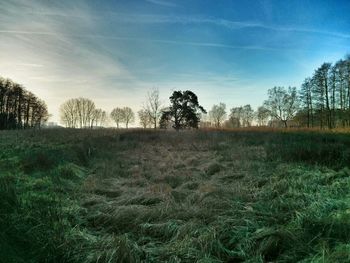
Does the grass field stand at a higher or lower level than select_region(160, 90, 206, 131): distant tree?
lower

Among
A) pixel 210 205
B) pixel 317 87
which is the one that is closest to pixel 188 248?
pixel 210 205

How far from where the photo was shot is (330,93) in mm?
44844

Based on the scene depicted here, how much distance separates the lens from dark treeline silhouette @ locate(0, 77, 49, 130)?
184ft

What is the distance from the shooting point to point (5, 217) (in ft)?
13.8

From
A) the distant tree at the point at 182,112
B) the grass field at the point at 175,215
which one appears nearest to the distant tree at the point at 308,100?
the distant tree at the point at 182,112

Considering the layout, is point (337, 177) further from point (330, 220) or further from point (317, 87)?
point (317, 87)

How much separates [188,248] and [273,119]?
59.6m

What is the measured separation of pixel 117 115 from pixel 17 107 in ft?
80.5

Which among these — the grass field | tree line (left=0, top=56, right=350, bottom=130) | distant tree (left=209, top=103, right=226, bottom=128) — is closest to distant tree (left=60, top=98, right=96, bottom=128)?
tree line (left=0, top=56, right=350, bottom=130)

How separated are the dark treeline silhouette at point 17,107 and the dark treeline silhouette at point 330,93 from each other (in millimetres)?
47940

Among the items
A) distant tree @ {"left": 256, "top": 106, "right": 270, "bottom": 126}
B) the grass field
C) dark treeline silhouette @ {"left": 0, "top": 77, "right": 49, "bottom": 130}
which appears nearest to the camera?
the grass field

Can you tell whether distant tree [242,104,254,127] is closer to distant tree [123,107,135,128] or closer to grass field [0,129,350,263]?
distant tree [123,107,135,128]

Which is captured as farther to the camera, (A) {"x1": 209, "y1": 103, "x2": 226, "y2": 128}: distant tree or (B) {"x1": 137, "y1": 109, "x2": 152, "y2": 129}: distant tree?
(A) {"x1": 209, "y1": 103, "x2": 226, "y2": 128}: distant tree

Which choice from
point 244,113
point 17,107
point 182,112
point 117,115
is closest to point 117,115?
point 117,115
